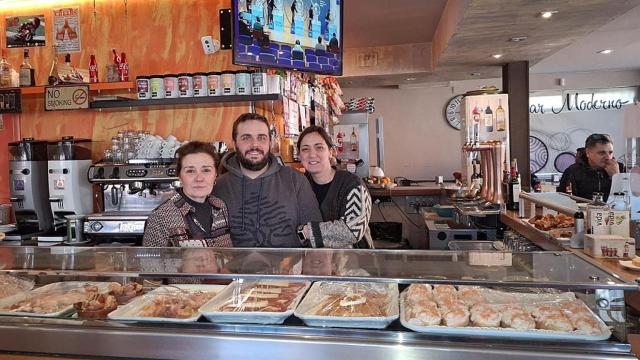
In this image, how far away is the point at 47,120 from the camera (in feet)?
15.8

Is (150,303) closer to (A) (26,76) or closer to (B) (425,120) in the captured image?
(A) (26,76)

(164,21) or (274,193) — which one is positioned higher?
(164,21)

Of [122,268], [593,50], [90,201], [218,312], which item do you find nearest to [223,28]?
[90,201]

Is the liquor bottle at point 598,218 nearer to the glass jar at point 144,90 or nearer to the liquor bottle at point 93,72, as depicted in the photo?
the glass jar at point 144,90

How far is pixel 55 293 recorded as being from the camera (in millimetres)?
1847

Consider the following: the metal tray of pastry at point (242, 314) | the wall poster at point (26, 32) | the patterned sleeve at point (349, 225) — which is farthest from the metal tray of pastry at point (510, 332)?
the wall poster at point (26, 32)

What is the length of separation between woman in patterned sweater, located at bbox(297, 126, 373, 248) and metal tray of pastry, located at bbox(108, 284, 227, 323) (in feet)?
2.61

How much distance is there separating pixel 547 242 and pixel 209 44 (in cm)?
319

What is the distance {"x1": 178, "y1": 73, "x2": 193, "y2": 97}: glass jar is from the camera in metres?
4.04

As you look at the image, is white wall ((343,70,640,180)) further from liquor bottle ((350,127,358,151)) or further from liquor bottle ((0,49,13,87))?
liquor bottle ((0,49,13,87))

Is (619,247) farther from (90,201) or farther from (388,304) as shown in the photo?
(90,201)

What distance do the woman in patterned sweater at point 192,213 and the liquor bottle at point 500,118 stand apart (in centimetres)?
517

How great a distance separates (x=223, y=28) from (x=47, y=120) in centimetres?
202

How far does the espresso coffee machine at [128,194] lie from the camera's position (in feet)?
13.1
